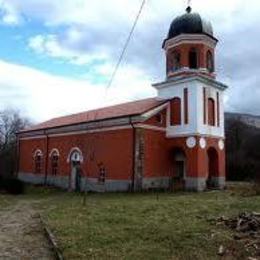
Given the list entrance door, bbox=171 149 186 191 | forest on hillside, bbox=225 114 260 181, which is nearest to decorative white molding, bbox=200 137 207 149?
entrance door, bbox=171 149 186 191

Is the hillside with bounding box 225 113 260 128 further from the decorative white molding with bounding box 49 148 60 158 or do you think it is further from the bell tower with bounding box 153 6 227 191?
the bell tower with bounding box 153 6 227 191

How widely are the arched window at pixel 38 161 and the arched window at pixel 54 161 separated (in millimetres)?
2552

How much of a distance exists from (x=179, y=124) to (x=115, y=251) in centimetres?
2231

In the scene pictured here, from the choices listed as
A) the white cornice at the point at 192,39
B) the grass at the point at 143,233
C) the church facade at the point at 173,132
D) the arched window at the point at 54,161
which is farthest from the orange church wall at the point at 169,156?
the grass at the point at 143,233

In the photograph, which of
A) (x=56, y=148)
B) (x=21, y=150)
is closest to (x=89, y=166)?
(x=56, y=148)

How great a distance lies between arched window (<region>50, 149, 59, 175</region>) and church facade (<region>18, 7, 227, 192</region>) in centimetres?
493

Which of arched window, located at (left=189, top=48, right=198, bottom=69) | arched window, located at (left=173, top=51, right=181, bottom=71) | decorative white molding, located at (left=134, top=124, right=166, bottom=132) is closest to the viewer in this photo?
decorative white molding, located at (left=134, top=124, right=166, bottom=132)

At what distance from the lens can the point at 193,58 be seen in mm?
32500

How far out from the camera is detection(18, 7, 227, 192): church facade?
1211 inches

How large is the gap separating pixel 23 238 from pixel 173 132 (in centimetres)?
2092

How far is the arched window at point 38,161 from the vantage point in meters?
42.6

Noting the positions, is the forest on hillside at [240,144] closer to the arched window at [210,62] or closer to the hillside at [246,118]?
the hillside at [246,118]

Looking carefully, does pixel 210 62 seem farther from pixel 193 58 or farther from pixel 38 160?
pixel 38 160

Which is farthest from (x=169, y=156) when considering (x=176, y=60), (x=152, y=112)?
(x=176, y=60)
